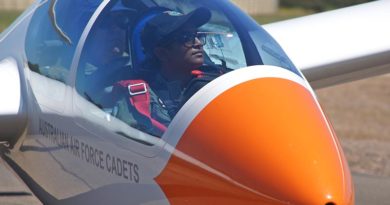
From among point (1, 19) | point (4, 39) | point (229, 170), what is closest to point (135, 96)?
point (229, 170)

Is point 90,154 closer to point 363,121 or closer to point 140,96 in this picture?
point 140,96

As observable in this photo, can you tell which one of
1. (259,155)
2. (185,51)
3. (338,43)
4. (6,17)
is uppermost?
(185,51)

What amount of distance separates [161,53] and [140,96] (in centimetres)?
23

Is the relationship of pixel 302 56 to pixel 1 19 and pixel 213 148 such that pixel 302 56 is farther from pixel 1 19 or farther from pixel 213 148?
pixel 1 19

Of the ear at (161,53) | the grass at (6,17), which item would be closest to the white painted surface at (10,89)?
the ear at (161,53)

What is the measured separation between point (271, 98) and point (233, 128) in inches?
8.9

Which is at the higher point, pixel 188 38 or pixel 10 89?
pixel 188 38

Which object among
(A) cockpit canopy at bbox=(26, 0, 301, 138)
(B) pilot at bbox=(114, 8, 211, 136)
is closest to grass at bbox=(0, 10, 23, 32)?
(A) cockpit canopy at bbox=(26, 0, 301, 138)

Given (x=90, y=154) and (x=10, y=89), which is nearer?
(x=90, y=154)

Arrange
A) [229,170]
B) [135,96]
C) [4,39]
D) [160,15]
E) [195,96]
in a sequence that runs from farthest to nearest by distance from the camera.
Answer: [4,39] → [160,15] → [135,96] → [195,96] → [229,170]

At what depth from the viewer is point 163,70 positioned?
15.4 ft

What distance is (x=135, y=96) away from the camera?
15.3 ft

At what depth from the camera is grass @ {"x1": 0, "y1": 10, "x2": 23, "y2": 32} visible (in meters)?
25.0

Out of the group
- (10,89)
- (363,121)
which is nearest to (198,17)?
(10,89)
